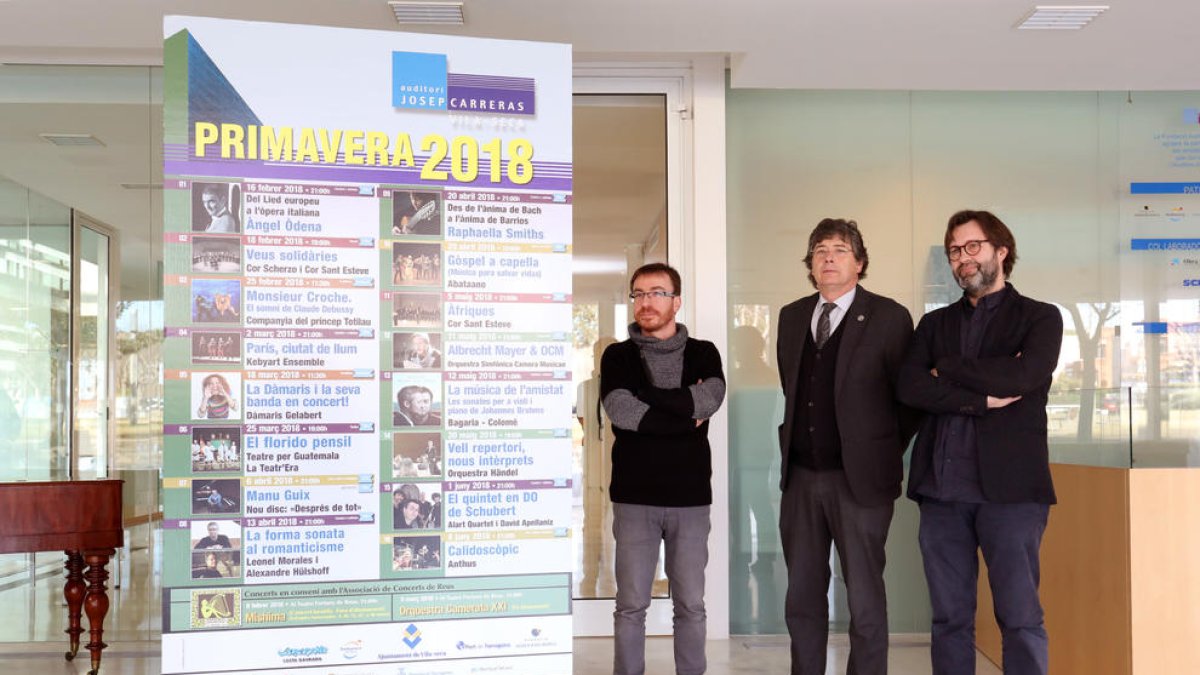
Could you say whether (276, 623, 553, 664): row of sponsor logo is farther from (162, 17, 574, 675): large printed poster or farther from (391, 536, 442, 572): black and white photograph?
(391, 536, 442, 572): black and white photograph

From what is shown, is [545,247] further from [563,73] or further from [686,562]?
[686,562]

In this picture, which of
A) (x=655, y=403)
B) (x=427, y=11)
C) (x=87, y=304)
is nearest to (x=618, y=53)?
(x=427, y=11)

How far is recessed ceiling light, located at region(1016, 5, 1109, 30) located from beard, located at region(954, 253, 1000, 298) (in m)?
1.36

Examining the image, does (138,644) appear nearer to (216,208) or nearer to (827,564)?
(216,208)

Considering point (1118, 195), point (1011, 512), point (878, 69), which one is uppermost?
point (878, 69)

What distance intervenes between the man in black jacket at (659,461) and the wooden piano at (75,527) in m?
2.21

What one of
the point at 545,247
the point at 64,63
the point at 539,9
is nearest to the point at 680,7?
the point at 539,9

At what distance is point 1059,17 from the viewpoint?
4.27m

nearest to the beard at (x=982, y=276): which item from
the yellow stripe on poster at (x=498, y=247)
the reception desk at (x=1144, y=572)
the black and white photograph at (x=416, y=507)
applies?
the reception desk at (x=1144, y=572)

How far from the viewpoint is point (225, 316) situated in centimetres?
289

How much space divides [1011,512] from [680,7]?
2.29 metres

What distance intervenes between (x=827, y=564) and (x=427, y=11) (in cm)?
265

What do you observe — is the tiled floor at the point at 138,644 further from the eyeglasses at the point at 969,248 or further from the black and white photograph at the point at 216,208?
the black and white photograph at the point at 216,208

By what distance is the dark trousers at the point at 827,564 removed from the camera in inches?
140
